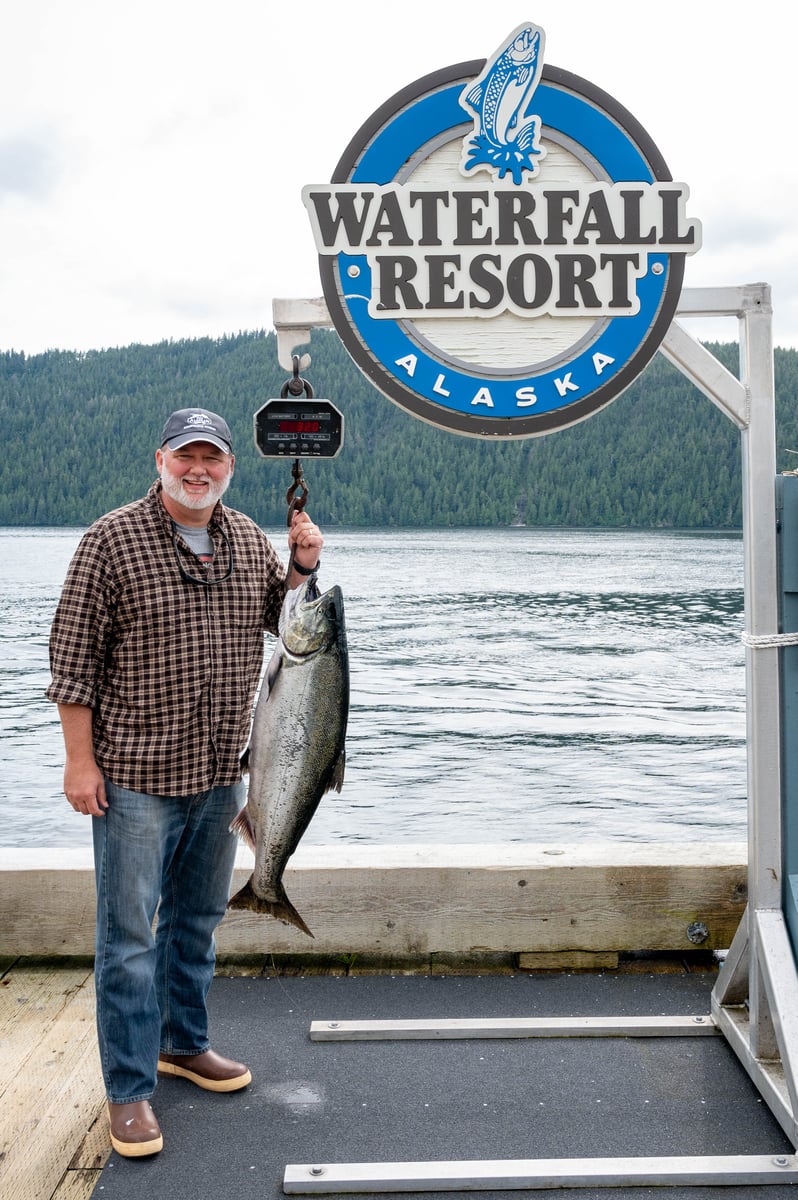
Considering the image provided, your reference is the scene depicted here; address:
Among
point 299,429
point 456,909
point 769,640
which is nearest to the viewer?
point 299,429

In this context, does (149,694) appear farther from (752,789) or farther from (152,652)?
(752,789)

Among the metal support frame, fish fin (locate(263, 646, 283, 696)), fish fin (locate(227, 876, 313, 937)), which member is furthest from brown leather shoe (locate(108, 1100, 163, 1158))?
fish fin (locate(263, 646, 283, 696))

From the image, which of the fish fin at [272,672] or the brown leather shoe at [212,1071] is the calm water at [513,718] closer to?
the brown leather shoe at [212,1071]

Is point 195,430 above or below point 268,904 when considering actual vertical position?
above

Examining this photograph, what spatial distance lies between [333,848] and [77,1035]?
1.21 m

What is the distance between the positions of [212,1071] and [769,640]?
2197 mm

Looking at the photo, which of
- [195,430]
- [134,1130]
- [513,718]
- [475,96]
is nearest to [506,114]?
[475,96]

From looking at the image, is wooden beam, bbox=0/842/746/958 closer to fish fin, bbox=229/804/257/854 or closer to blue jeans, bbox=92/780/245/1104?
blue jeans, bbox=92/780/245/1104

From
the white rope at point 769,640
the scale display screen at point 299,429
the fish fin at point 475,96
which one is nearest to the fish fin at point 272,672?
the scale display screen at point 299,429

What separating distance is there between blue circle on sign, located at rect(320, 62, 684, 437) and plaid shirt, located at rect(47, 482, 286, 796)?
2.61ft

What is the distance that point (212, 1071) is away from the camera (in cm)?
331

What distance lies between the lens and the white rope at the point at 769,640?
11.2 feet

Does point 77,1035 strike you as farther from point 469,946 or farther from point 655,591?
point 655,591

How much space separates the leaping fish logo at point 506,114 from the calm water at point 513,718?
12766 millimetres
